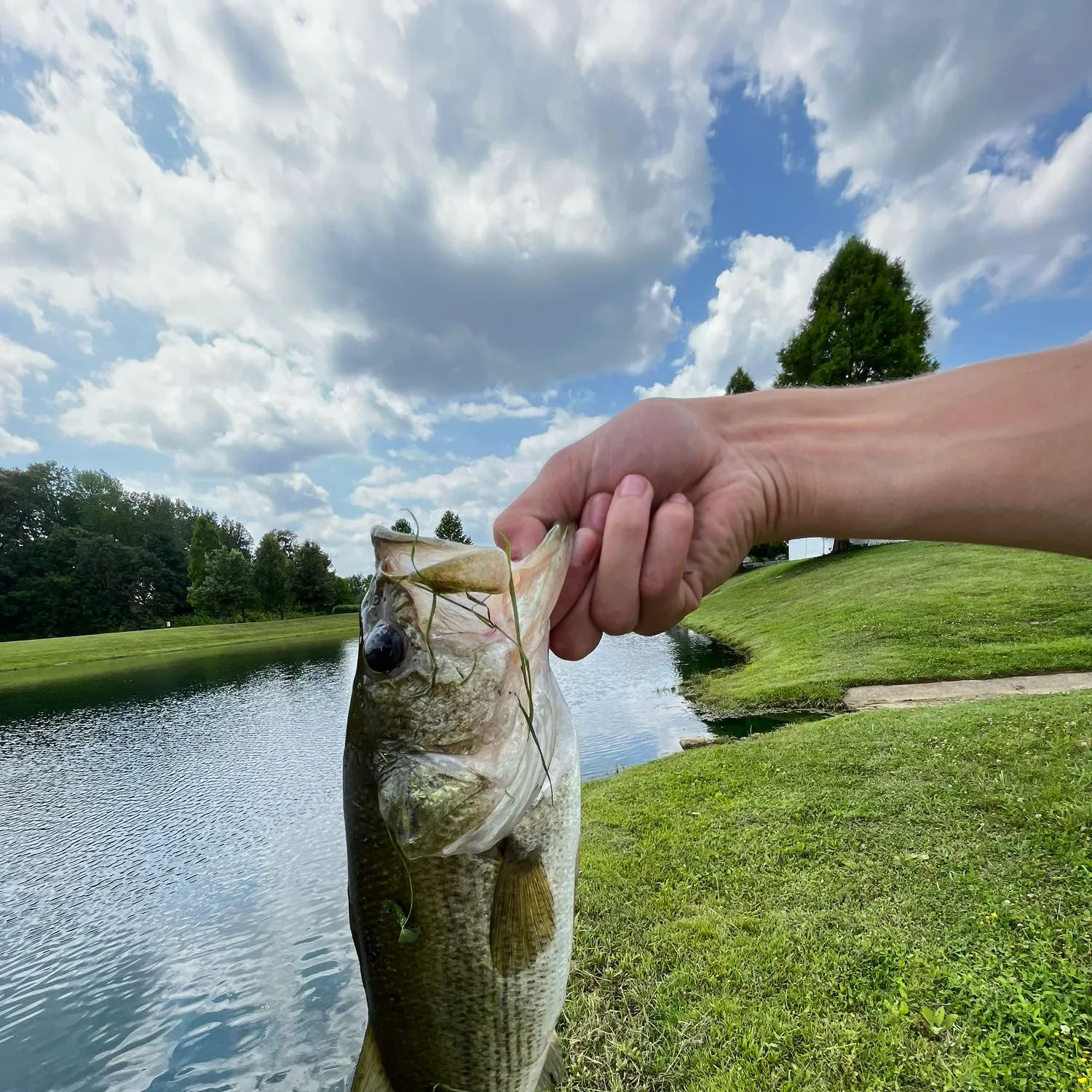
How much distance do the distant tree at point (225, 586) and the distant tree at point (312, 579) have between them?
420 cm

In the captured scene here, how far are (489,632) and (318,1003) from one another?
5567mm

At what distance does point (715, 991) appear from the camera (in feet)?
12.1

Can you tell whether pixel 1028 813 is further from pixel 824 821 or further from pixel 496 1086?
pixel 496 1086

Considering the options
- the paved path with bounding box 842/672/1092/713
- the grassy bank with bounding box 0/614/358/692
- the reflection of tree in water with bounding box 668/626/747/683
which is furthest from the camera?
the grassy bank with bounding box 0/614/358/692

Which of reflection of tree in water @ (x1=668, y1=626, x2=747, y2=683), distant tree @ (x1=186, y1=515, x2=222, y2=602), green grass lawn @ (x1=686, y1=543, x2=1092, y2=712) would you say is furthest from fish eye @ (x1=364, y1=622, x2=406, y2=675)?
distant tree @ (x1=186, y1=515, x2=222, y2=602)

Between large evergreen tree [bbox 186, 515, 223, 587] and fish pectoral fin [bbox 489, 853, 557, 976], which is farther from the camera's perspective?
large evergreen tree [bbox 186, 515, 223, 587]

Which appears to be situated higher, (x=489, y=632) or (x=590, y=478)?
(x=590, y=478)

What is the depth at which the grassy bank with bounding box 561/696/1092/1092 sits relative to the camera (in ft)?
10.1

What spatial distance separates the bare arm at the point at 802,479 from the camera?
59.6 inches

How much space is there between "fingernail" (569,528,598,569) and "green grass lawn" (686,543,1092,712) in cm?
1005

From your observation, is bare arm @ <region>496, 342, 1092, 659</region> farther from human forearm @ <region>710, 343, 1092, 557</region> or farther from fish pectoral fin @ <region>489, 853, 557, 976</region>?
fish pectoral fin @ <region>489, 853, 557, 976</region>

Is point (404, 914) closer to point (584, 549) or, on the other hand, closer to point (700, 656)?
point (584, 549)

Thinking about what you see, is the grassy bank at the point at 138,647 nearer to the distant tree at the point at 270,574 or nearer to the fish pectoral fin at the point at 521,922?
the distant tree at the point at 270,574

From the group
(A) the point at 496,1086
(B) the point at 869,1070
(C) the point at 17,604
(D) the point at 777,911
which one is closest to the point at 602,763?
(D) the point at 777,911
